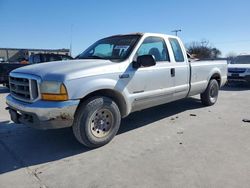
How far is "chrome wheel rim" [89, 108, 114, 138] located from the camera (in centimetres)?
422

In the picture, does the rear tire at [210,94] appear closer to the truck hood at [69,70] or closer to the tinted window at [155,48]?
the tinted window at [155,48]

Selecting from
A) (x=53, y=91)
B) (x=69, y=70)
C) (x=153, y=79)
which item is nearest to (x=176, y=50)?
(x=153, y=79)

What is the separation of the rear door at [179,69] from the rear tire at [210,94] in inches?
54.1

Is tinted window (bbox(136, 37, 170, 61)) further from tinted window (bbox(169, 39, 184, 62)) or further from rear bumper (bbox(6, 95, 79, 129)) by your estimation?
rear bumper (bbox(6, 95, 79, 129))

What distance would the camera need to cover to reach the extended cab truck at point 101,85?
12.4 ft

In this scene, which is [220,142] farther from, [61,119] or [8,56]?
[8,56]

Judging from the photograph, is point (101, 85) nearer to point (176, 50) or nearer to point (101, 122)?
point (101, 122)

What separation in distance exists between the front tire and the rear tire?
370 cm

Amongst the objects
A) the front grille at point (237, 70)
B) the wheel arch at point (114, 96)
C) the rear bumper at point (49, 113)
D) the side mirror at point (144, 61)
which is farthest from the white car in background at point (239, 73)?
the rear bumper at point (49, 113)

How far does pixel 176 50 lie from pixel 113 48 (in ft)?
5.38

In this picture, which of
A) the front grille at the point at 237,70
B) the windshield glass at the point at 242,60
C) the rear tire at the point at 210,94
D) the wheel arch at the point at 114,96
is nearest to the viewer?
the wheel arch at the point at 114,96

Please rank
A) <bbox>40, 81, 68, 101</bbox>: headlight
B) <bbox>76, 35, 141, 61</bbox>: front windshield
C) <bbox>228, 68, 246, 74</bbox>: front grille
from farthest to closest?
1. <bbox>228, 68, 246, 74</bbox>: front grille
2. <bbox>76, 35, 141, 61</bbox>: front windshield
3. <bbox>40, 81, 68, 101</bbox>: headlight

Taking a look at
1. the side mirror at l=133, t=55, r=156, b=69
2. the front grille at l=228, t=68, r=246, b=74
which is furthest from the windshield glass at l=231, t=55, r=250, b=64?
the side mirror at l=133, t=55, r=156, b=69

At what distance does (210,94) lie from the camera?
7.45 m
